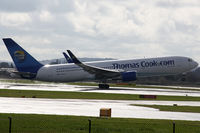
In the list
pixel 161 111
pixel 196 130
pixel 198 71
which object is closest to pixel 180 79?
pixel 198 71

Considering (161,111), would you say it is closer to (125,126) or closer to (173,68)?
(125,126)

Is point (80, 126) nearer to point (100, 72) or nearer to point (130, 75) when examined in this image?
point (130, 75)

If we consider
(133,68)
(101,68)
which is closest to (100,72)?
(101,68)

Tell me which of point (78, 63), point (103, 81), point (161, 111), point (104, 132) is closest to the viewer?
point (104, 132)

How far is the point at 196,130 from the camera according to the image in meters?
23.5

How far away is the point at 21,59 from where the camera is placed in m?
74.4

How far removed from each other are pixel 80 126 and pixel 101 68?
4892 centimetres

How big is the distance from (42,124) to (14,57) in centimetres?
5233

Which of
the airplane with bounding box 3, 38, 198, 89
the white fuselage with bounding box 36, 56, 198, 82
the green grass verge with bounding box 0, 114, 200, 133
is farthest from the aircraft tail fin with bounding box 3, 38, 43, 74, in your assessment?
the green grass verge with bounding box 0, 114, 200, 133

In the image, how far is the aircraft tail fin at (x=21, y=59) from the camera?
7419 centimetres

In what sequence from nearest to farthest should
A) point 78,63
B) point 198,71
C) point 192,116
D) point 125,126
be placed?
point 125,126
point 192,116
point 78,63
point 198,71

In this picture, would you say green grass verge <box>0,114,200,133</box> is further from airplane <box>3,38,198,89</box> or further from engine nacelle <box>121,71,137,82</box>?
airplane <box>3,38,198,89</box>

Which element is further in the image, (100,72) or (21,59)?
(21,59)

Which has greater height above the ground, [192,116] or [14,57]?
[14,57]
